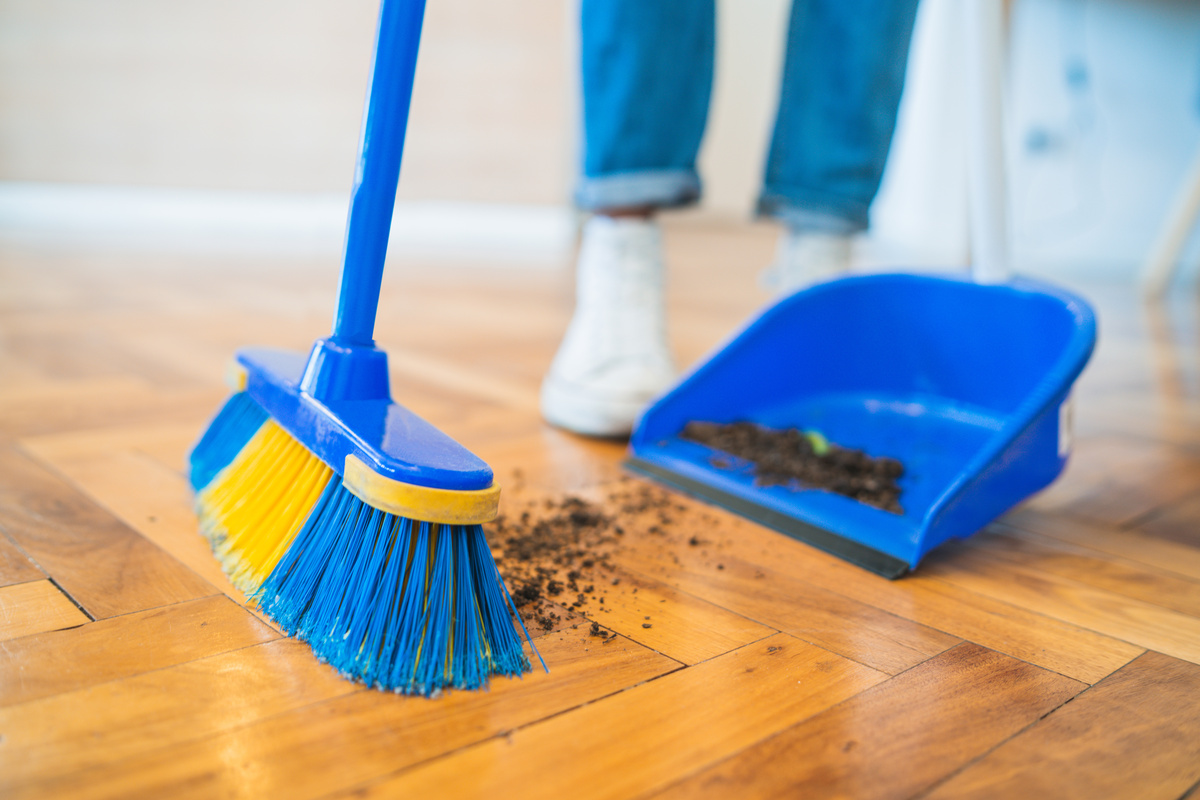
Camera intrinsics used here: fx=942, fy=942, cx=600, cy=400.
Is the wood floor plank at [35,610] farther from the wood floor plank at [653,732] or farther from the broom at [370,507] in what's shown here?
the wood floor plank at [653,732]

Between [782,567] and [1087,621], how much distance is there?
17cm

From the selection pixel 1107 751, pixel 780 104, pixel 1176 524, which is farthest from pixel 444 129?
pixel 1107 751

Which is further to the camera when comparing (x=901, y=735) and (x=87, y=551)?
(x=87, y=551)

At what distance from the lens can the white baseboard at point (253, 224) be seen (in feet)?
6.70

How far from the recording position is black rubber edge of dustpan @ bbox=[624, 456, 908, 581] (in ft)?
1.90

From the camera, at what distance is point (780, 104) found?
897mm

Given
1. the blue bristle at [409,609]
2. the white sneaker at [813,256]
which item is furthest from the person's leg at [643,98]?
the blue bristle at [409,609]

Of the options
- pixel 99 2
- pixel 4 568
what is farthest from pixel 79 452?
pixel 99 2

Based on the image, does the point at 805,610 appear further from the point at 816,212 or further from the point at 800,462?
the point at 816,212

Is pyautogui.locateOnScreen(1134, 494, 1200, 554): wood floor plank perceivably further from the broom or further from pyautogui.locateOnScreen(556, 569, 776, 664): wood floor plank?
the broom

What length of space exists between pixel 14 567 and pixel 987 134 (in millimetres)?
680

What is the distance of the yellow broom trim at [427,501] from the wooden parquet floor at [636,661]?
8cm

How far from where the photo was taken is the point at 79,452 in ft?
2.29

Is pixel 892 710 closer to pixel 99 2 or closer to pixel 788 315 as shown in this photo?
pixel 788 315
